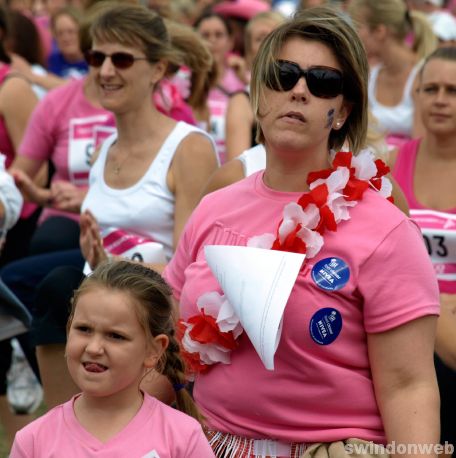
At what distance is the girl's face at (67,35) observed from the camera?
32.7ft

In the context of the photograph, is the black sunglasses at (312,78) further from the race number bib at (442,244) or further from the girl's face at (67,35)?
the girl's face at (67,35)

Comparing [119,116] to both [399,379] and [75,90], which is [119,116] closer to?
[75,90]

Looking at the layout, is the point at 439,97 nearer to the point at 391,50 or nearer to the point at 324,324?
the point at 324,324

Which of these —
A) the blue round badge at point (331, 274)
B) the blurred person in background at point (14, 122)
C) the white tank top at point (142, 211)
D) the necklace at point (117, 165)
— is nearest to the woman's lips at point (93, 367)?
the blue round badge at point (331, 274)

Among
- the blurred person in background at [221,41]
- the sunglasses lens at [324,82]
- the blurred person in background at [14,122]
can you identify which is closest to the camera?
the sunglasses lens at [324,82]

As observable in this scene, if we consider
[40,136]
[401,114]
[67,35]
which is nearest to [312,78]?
[40,136]

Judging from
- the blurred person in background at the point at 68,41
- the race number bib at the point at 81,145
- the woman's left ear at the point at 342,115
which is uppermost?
the woman's left ear at the point at 342,115

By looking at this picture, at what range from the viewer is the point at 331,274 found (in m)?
2.87

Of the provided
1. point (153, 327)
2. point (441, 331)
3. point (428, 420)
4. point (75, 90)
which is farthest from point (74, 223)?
point (428, 420)

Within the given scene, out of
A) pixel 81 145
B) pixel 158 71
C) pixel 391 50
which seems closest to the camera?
pixel 158 71

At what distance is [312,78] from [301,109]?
0.09 metres

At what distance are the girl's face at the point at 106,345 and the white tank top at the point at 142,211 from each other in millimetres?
1541

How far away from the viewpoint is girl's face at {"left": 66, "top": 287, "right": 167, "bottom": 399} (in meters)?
2.78

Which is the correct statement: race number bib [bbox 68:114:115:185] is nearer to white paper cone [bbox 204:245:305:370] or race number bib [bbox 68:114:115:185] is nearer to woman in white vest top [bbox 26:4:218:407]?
woman in white vest top [bbox 26:4:218:407]
